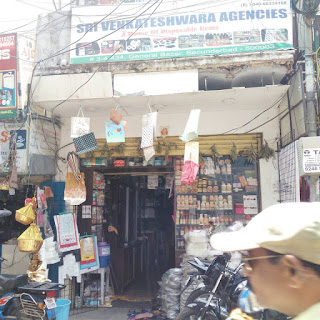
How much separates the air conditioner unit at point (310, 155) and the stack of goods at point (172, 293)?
2921 mm

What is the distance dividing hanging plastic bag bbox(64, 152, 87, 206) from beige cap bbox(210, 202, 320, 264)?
5334 millimetres

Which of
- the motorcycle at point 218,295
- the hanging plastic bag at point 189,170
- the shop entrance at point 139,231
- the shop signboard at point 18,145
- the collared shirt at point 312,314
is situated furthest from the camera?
the shop entrance at point 139,231

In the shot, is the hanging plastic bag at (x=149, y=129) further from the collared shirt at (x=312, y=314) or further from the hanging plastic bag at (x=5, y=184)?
the collared shirt at (x=312, y=314)

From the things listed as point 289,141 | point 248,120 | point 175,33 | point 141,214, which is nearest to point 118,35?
point 175,33

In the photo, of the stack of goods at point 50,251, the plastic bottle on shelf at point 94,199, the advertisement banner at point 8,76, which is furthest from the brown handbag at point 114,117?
the stack of goods at point 50,251

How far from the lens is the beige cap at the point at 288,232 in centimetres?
93

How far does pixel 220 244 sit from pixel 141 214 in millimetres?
8216

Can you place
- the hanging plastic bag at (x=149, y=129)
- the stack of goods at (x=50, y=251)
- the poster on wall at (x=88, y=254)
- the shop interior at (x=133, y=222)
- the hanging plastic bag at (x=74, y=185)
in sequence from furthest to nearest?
the shop interior at (x=133, y=222) < the poster on wall at (x=88, y=254) < the hanging plastic bag at (x=74, y=185) < the stack of goods at (x=50, y=251) < the hanging plastic bag at (x=149, y=129)

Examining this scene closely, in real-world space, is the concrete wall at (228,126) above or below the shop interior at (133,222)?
above

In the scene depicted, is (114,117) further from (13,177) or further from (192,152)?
(13,177)

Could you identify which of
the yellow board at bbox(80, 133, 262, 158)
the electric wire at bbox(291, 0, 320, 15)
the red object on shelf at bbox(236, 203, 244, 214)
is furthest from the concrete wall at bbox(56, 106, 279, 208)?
the electric wire at bbox(291, 0, 320, 15)

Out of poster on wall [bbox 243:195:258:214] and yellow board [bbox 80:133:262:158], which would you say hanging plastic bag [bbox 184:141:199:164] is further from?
poster on wall [bbox 243:195:258:214]

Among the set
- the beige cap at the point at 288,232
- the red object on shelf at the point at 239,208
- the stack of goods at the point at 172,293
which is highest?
the beige cap at the point at 288,232

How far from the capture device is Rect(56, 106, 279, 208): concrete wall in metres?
6.32
